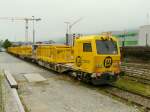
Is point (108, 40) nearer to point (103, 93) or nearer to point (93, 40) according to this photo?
point (93, 40)

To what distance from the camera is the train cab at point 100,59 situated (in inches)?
567

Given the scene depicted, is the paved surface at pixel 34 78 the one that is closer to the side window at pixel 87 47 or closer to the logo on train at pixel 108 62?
the side window at pixel 87 47

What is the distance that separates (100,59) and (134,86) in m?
2.49

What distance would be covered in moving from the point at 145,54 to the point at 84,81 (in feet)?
44.5

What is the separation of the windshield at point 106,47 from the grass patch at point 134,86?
184cm

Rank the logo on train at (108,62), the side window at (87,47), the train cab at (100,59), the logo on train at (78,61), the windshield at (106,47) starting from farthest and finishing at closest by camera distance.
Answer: the logo on train at (78,61)
the side window at (87,47)
the windshield at (106,47)
the logo on train at (108,62)
the train cab at (100,59)

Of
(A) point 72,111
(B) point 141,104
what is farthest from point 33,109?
(B) point 141,104

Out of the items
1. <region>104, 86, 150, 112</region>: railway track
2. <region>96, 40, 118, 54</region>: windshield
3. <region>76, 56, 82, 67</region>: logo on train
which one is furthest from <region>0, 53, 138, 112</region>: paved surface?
<region>96, 40, 118, 54</region>: windshield

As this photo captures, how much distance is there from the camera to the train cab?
14398 millimetres

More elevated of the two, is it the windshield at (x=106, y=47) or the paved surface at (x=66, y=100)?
the windshield at (x=106, y=47)

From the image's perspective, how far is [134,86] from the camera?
15.4 m

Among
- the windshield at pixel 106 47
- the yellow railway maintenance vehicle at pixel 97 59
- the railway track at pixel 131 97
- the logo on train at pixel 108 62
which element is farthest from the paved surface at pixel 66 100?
the windshield at pixel 106 47

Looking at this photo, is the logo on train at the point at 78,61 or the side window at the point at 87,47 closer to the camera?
the side window at the point at 87,47

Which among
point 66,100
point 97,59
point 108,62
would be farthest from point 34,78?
point 66,100
